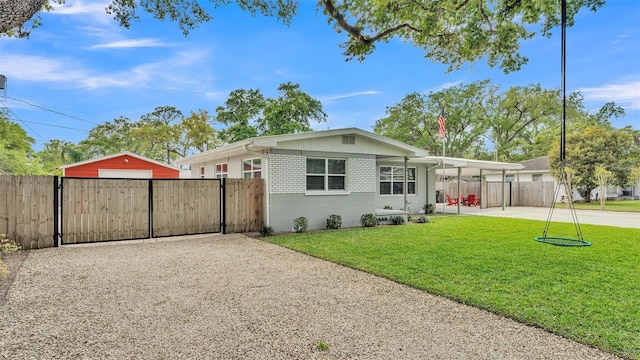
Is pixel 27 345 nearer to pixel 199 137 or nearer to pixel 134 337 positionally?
pixel 134 337

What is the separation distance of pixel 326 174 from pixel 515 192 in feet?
55.5

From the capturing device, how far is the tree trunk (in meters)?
2.71

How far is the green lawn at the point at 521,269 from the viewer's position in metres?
3.61

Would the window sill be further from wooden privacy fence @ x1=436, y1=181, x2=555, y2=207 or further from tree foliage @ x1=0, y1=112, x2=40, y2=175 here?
tree foliage @ x1=0, y1=112, x2=40, y2=175

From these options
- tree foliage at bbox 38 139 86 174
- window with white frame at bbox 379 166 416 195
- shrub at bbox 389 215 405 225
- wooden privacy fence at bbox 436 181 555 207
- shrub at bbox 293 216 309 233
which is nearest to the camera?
shrub at bbox 293 216 309 233

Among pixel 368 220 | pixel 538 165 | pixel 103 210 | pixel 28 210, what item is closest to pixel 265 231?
pixel 368 220

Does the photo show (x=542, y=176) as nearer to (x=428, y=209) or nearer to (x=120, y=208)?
(x=428, y=209)

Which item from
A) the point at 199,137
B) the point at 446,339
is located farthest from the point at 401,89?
the point at 446,339

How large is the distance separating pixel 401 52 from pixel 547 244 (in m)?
11.2

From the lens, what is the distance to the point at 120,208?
884cm

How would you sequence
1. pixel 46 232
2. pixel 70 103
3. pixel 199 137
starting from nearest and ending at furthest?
1. pixel 46 232
2. pixel 70 103
3. pixel 199 137

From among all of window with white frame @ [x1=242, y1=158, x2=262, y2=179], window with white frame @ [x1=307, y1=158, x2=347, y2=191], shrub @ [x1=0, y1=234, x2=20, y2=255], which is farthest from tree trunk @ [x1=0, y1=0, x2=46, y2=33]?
window with white frame @ [x1=307, y1=158, x2=347, y2=191]

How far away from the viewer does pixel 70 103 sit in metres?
28.6

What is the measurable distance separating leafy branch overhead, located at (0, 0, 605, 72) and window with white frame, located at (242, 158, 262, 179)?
4461 mm
